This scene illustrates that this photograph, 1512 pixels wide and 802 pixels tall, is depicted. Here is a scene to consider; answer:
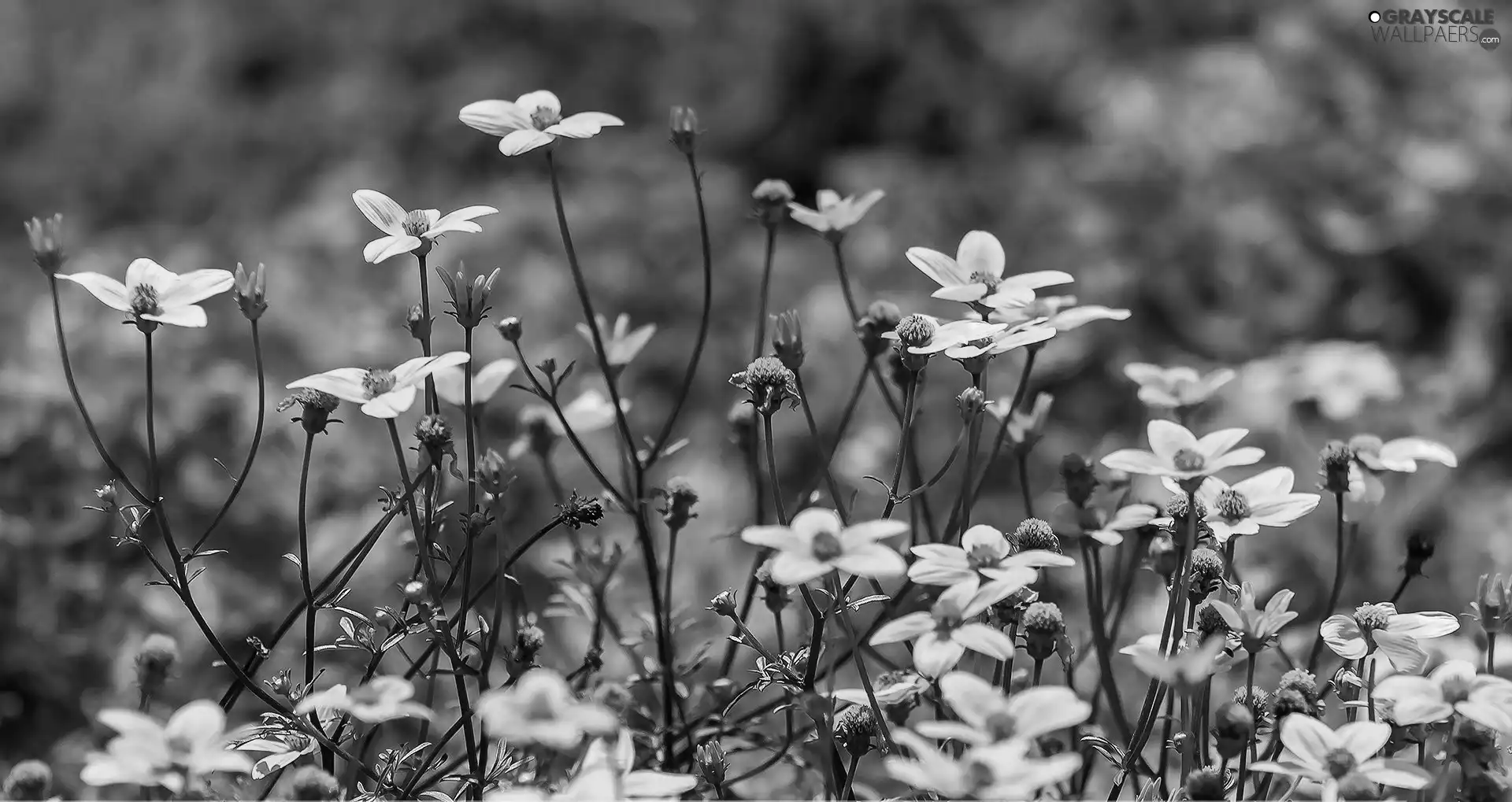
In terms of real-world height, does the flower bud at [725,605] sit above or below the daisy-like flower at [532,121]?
below

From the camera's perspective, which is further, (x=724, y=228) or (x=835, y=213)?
(x=724, y=228)

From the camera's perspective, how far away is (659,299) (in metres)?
2.43

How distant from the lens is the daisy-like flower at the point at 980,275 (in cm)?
93

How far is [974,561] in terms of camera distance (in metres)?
0.80

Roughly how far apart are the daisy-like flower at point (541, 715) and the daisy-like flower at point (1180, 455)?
0.38 metres

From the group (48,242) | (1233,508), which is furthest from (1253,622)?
(48,242)

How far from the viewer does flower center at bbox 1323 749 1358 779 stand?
28.8 inches

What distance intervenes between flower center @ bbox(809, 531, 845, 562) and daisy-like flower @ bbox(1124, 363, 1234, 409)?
36 centimetres

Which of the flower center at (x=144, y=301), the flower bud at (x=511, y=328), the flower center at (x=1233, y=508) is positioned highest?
the flower center at (x=144, y=301)

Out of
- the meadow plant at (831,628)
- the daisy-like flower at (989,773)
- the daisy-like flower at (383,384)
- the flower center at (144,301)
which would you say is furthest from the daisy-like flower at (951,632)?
the flower center at (144,301)

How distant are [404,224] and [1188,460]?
59 centimetres

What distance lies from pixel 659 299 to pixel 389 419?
163 centimetres

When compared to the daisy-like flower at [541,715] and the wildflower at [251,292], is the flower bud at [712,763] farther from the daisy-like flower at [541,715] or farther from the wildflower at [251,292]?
the wildflower at [251,292]

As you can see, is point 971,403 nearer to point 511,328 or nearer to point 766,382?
point 766,382
